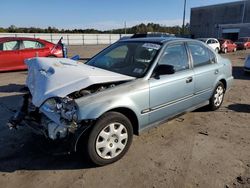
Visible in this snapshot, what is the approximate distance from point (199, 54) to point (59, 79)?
290 centimetres

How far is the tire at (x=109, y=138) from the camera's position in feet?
11.2

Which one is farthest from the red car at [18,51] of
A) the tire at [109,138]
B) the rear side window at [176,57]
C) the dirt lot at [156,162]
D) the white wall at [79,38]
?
the white wall at [79,38]

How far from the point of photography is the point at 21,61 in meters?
10.9

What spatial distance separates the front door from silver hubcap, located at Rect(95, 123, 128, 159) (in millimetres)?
605

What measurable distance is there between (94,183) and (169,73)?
1941mm

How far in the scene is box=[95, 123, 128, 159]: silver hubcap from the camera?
352cm

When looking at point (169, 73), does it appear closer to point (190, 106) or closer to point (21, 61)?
point (190, 106)

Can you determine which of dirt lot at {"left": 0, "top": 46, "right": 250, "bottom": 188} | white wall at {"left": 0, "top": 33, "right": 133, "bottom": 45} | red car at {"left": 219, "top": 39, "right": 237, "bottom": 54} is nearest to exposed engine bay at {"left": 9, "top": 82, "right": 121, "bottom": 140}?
dirt lot at {"left": 0, "top": 46, "right": 250, "bottom": 188}

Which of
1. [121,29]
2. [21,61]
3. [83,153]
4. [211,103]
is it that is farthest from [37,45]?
[121,29]

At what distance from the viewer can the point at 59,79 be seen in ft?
11.7

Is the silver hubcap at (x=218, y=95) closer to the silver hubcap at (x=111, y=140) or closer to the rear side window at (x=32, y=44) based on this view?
the silver hubcap at (x=111, y=140)

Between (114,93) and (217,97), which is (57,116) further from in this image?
(217,97)

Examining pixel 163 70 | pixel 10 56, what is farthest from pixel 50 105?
pixel 10 56

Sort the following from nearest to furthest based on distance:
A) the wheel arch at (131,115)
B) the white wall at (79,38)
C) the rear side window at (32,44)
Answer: the wheel arch at (131,115), the rear side window at (32,44), the white wall at (79,38)
